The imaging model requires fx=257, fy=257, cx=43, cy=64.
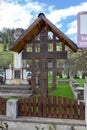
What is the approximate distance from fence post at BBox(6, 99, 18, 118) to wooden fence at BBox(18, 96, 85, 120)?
29cm

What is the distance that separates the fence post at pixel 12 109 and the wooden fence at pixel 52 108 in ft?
0.96

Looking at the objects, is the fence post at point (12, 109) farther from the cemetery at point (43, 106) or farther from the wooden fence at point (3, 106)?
the wooden fence at point (3, 106)

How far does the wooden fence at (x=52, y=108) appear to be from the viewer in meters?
9.12

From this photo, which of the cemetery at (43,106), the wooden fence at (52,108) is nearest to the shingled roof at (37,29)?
the cemetery at (43,106)

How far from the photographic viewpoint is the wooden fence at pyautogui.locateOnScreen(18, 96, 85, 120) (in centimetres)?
912

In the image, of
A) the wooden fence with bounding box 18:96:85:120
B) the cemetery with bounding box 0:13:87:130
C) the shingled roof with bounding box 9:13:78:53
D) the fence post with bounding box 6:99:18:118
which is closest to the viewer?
the cemetery with bounding box 0:13:87:130

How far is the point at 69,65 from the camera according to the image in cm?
3672

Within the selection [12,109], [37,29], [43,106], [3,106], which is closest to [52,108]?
[43,106]

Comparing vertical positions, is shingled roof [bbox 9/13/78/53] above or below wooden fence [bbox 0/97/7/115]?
above

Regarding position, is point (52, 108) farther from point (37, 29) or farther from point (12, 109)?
point (37, 29)

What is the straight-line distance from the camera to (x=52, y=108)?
943 centimetres

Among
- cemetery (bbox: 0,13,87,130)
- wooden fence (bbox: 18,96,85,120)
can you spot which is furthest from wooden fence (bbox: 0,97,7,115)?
wooden fence (bbox: 18,96,85,120)

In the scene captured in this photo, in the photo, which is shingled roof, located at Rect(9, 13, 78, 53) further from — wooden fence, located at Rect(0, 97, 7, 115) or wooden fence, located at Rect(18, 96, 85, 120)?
wooden fence, located at Rect(18, 96, 85, 120)

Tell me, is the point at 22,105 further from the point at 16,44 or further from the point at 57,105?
the point at 16,44
